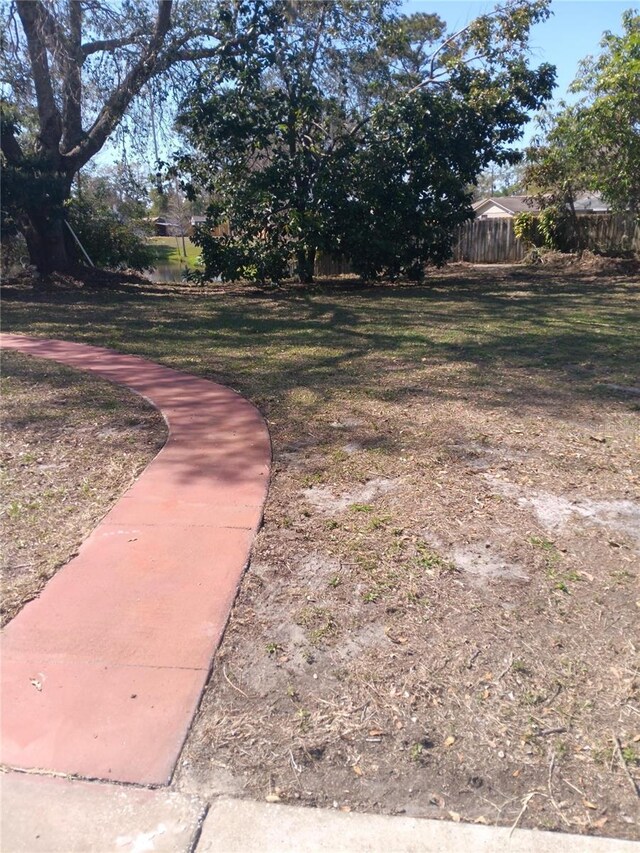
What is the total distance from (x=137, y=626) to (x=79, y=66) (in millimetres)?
15521

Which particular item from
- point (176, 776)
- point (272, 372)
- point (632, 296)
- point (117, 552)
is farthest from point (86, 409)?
point (632, 296)

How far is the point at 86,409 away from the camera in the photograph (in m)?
7.11

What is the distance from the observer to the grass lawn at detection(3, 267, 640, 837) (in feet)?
9.07

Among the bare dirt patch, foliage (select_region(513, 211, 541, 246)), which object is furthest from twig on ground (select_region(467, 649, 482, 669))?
foliage (select_region(513, 211, 541, 246))

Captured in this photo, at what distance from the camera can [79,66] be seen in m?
16.0

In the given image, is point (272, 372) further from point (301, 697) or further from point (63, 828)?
point (63, 828)

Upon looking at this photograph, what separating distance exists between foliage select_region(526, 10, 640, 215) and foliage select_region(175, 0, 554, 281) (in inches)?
85.4

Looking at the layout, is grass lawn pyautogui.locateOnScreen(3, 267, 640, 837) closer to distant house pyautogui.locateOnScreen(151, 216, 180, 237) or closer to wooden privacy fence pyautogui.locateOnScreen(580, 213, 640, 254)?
wooden privacy fence pyautogui.locateOnScreen(580, 213, 640, 254)

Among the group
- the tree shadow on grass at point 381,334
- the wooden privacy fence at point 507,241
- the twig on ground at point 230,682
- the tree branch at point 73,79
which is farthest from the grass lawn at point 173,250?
the twig on ground at point 230,682

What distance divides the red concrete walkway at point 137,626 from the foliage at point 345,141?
12.6 m

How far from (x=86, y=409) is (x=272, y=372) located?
7.82 ft

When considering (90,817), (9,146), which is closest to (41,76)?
(9,146)

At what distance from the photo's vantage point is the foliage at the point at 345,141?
56.0ft

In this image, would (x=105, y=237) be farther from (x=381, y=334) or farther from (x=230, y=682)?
(x=230, y=682)
